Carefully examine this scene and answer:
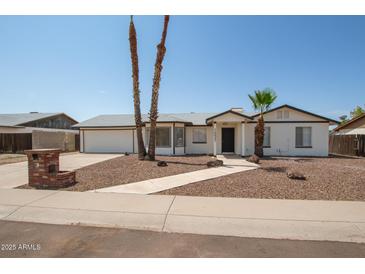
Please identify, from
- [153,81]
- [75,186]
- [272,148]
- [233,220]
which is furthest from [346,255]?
[272,148]

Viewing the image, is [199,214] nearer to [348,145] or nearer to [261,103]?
Result: [261,103]

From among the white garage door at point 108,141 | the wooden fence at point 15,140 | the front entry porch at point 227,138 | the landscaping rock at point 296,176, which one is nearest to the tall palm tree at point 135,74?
the white garage door at point 108,141

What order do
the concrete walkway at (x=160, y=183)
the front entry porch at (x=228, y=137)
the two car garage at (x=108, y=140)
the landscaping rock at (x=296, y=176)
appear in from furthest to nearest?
1. the two car garage at (x=108, y=140)
2. the front entry porch at (x=228, y=137)
3. the landscaping rock at (x=296, y=176)
4. the concrete walkway at (x=160, y=183)

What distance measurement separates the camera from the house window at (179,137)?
16.5m

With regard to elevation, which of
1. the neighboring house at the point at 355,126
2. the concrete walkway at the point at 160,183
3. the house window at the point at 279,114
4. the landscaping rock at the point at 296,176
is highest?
the house window at the point at 279,114

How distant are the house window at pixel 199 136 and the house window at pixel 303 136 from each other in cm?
726

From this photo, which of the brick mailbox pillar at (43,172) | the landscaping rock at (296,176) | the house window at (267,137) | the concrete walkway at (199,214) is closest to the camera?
the concrete walkway at (199,214)

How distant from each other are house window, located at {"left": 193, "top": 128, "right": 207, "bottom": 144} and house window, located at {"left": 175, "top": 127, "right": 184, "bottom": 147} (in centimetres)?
114

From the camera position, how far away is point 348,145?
1852cm

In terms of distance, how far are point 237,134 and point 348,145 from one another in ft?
36.3

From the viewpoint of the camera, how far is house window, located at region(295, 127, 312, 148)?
15854 millimetres

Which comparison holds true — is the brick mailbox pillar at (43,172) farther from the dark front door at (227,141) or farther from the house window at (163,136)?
the dark front door at (227,141)

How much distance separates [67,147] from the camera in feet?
76.0

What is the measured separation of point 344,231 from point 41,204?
646cm
